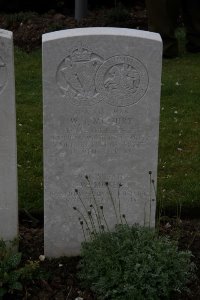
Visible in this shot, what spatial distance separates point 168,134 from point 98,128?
2421 mm

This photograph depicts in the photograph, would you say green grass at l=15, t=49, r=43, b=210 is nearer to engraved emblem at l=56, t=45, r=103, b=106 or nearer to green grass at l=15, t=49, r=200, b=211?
green grass at l=15, t=49, r=200, b=211

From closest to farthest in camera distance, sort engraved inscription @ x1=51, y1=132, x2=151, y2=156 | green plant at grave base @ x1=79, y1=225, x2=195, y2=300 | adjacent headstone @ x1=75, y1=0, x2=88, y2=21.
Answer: green plant at grave base @ x1=79, y1=225, x2=195, y2=300 → engraved inscription @ x1=51, y1=132, x2=151, y2=156 → adjacent headstone @ x1=75, y1=0, x2=88, y2=21

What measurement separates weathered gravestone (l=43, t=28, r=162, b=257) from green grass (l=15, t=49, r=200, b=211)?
2.71 feet

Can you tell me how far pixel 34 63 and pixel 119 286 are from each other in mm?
5599

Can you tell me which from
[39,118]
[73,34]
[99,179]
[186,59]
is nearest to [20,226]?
[99,179]

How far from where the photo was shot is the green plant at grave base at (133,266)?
3.87 meters

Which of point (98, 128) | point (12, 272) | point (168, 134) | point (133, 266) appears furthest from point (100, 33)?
point (168, 134)

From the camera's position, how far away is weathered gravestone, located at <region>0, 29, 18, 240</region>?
4.01m

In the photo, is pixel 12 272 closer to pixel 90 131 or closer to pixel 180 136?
pixel 90 131

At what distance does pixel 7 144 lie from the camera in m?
4.20

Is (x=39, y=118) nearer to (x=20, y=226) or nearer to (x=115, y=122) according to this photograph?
(x=20, y=226)

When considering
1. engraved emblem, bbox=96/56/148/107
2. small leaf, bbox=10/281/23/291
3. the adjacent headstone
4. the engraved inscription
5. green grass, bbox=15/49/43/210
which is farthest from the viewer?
the adjacent headstone

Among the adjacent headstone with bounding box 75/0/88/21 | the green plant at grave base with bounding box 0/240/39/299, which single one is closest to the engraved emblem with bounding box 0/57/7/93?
the green plant at grave base with bounding box 0/240/39/299

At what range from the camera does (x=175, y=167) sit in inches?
232
